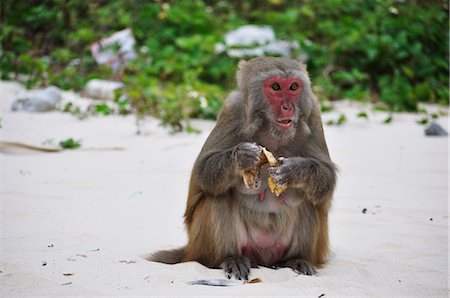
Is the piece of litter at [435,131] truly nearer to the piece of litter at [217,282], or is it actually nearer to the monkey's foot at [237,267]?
the monkey's foot at [237,267]

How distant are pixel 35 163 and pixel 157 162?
1.40 metres

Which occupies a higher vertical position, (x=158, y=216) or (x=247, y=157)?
(x=247, y=157)

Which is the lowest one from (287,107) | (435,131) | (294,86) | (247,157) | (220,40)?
(435,131)

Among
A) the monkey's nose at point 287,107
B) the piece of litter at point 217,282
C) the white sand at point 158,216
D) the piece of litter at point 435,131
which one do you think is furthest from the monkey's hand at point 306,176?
the piece of litter at point 435,131

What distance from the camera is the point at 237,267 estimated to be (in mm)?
4402

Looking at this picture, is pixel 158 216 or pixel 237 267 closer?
pixel 237 267

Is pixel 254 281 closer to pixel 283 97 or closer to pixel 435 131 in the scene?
pixel 283 97

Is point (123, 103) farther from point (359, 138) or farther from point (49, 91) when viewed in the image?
point (359, 138)

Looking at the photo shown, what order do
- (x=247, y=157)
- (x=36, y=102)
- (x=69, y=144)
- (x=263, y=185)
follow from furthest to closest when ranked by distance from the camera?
(x=36, y=102) < (x=69, y=144) < (x=263, y=185) < (x=247, y=157)

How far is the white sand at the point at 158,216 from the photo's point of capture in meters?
4.12

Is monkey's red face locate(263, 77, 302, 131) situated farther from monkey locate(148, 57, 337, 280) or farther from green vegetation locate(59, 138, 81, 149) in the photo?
green vegetation locate(59, 138, 81, 149)

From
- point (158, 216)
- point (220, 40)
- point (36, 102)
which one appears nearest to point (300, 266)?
point (158, 216)

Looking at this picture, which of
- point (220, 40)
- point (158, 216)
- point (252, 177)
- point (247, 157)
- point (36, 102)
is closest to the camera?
point (247, 157)

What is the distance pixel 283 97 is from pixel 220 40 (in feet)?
29.4
